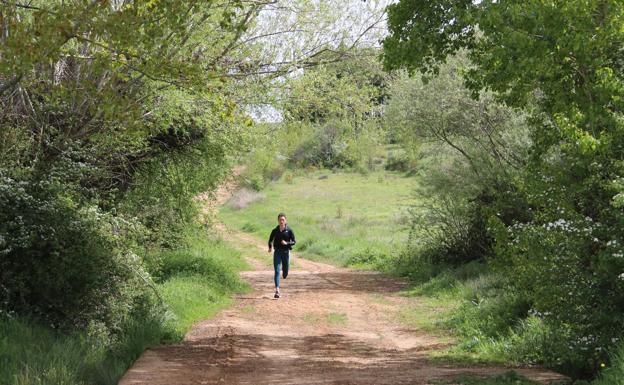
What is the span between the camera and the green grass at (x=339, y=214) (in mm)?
27578

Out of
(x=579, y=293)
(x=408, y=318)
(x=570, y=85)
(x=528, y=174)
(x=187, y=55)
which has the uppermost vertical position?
(x=187, y=55)

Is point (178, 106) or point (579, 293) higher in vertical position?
point (178, 106)

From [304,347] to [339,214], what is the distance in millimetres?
28475

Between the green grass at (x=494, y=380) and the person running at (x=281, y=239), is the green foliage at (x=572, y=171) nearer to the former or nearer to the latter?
the green grass at (x=494, y=380)

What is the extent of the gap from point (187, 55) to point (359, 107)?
440 centimetres

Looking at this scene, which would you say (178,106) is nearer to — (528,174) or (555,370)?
(528,174)

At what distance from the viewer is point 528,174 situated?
32.6 feet

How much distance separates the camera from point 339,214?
39.6 meters

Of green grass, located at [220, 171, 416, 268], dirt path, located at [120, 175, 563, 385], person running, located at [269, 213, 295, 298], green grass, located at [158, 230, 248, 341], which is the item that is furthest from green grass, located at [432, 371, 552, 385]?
green grass, located at [220, 171, 416, 268]

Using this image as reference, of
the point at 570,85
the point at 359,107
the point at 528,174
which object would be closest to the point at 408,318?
the point at 359,107

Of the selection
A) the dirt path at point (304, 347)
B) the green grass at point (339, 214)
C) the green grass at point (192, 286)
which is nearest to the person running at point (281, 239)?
the dirt path at point (304, 347)

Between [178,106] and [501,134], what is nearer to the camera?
[178,106]

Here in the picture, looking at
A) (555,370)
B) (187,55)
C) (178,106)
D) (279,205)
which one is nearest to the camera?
(555,370)

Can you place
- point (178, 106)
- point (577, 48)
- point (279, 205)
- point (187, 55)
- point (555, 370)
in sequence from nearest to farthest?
point (577, 48)
point (555, 370)
point (187, 55)
point (178, 106)
point (279, 205)
